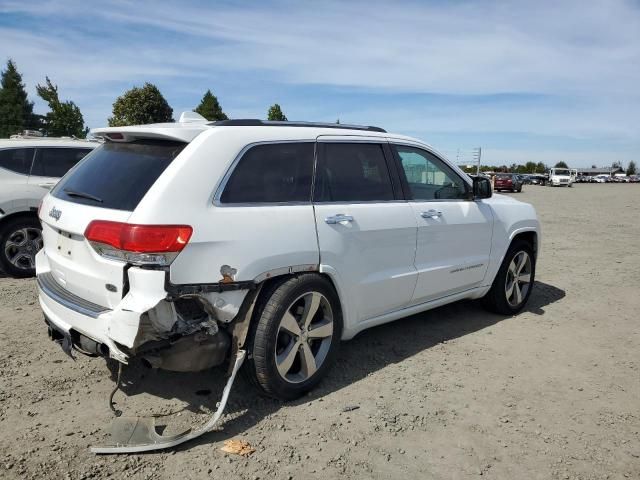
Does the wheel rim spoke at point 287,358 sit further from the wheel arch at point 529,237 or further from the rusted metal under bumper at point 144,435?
the wheel arch at point 529,237

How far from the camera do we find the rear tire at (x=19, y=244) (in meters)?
6.30

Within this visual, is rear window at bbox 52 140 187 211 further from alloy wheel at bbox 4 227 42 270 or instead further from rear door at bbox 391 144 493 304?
alloy wheel at bbox 4 227 42 270

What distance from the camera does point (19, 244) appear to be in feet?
21.0

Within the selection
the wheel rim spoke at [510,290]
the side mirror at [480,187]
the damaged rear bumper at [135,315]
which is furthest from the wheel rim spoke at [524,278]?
the damaged rear bumper at [135,315]

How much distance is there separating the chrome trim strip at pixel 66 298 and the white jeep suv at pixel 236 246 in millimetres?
11

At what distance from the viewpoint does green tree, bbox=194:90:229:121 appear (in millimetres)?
32188

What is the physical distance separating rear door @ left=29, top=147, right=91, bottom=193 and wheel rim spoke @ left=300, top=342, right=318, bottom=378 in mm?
4665

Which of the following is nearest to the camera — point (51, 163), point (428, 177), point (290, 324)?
point (290, 324)

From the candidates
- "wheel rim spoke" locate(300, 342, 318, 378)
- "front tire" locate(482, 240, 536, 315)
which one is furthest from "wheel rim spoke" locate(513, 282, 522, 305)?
"wheel rim spoke" locate(300, 342, 318, 378)

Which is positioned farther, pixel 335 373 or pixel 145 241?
pixel 335 373

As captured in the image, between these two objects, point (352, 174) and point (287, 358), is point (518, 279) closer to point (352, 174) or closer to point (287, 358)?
point (352, 174)

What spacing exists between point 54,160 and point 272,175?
487 centimetres

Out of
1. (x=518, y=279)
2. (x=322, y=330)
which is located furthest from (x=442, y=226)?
(x=518, y=279)

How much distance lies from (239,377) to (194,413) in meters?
0.52
